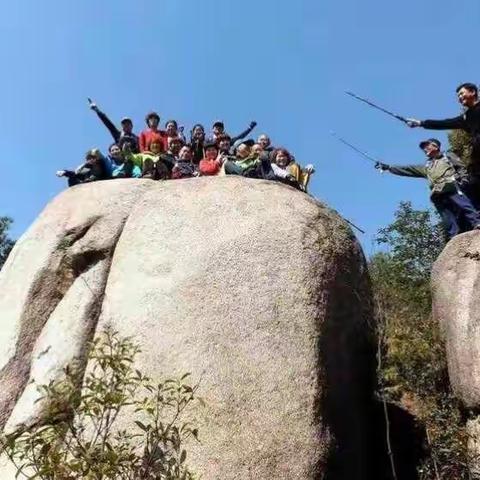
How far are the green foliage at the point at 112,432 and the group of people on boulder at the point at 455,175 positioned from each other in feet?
12.9

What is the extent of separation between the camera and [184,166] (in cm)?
900

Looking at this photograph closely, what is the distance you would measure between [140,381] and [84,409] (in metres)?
0.54

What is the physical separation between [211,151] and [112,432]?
15.5 ft

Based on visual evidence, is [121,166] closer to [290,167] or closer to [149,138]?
[149,138]

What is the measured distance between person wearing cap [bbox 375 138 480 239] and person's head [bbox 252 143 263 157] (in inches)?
80.7

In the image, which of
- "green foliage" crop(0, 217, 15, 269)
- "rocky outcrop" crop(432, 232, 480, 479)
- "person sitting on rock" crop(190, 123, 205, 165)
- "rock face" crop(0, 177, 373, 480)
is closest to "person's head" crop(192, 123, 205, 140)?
"person sitting on rock" crop(190, 123, 205, 165)

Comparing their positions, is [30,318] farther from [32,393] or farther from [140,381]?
[140,381]

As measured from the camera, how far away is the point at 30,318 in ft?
24.1

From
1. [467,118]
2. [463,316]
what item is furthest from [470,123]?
[463,316]

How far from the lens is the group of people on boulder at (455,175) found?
24.4 feet

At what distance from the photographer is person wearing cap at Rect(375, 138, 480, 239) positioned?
7.68 metres

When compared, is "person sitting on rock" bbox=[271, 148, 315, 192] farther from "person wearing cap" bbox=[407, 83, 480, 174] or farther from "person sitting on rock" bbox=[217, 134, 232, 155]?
"person wearing cap" bbox=[407, 83, 480, 174]

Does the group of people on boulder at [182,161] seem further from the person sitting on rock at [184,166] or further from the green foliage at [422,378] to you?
the green foliage at [422,378]

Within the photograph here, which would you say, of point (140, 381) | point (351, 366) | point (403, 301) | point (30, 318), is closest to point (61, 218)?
point (30, 318)
